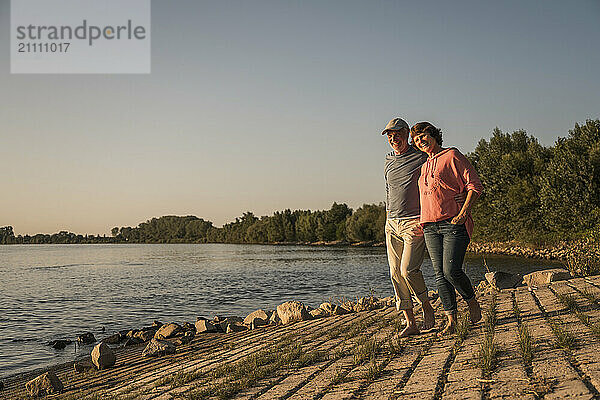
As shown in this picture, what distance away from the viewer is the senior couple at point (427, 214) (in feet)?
18.2

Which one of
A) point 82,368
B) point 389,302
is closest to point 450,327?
point 389,302

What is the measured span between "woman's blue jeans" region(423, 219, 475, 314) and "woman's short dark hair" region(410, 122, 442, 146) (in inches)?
37.8

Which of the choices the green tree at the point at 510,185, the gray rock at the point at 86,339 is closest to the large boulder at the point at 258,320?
the gray rock at the point at 86,339

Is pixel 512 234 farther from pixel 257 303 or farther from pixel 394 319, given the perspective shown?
pixel 394 319

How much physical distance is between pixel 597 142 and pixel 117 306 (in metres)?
33.2

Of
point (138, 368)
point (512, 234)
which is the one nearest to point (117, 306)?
point (138, 368)

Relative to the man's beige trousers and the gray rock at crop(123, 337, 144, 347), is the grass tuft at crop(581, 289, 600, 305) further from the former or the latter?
the gray rock at crop(123, 337, 144, 347)

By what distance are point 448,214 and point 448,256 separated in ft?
1.43

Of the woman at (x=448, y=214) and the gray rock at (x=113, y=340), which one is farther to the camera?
the gray rock at (x=113, y=340)

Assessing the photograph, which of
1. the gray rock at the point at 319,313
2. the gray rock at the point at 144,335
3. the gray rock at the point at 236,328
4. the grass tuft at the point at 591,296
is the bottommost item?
the gray rock at the point at 144,335

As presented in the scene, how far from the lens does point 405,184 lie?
607 cm

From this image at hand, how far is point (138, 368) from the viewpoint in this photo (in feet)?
26.9

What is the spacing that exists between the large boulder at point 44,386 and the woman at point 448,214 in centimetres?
530

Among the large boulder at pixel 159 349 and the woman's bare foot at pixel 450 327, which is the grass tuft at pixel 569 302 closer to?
the woman's bare foot at pixel 450 327
